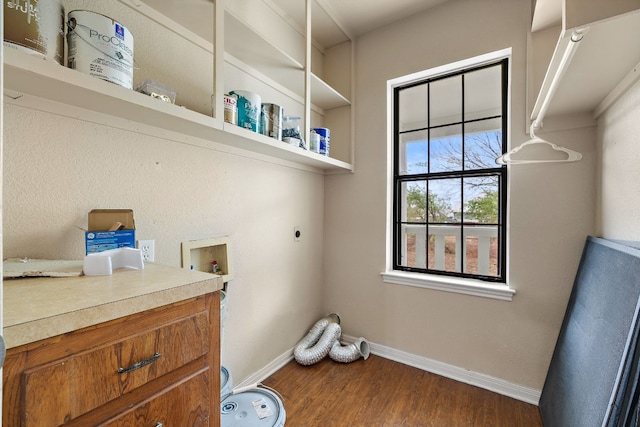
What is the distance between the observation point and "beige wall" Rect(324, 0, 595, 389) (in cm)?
170

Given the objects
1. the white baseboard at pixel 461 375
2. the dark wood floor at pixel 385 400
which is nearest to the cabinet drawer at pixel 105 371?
the dark wood floor at pixel 385 400

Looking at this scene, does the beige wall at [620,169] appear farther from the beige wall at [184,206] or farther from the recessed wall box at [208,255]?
the recessed wall box at [208,255]

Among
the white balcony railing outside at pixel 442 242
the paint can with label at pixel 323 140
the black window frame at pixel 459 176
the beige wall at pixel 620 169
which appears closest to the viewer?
the beige wall at pixel 620 169

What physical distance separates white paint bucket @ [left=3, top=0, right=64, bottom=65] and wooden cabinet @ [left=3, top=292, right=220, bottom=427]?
80cm

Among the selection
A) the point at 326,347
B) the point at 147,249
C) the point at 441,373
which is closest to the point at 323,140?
the point at 147,249

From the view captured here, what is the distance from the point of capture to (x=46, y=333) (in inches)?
21.0

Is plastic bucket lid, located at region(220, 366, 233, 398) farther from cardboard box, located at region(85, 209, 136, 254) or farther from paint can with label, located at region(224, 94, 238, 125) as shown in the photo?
paint can with label, located at region(224, 94, 238, 125)

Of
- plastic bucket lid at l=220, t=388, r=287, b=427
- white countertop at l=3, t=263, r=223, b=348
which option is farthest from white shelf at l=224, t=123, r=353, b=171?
plastic bucket lid at l=220, t=388, r=287, b=427

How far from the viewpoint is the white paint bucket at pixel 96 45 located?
88cm

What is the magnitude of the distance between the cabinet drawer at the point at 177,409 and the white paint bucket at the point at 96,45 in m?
0.98

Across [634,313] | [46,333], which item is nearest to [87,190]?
[46,333]

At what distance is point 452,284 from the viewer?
2.00 m

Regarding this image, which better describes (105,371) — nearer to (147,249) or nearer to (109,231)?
(109,231)

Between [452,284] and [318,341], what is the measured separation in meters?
1.15
